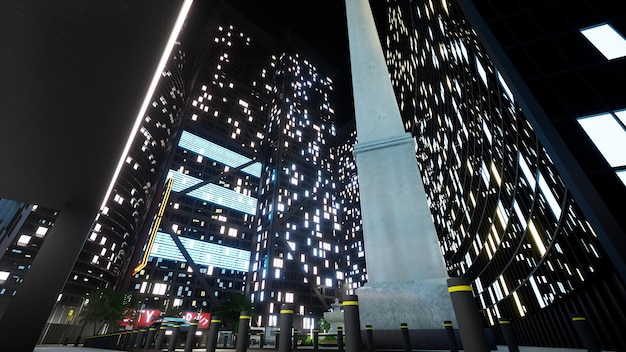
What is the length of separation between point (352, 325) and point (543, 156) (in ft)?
43.7

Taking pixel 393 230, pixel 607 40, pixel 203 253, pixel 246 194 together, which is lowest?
pixel 393 230

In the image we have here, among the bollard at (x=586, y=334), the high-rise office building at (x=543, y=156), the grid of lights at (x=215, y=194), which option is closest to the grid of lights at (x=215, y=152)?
the grid of lights at (x=215, y=194)

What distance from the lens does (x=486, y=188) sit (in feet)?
71.8

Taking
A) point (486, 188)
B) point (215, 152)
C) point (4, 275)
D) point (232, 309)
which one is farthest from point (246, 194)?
point (486, 188)

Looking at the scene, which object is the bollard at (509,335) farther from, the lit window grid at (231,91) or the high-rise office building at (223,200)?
the lit window grid at (231,91)

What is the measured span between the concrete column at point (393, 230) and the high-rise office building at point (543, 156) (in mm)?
5036

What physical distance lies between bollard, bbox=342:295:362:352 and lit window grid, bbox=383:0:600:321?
11.3 meters

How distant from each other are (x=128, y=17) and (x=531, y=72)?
15.4 metres

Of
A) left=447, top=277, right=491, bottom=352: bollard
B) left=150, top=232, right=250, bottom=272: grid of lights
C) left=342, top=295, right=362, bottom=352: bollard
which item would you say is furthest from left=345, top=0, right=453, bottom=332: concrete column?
left=150, top=232, right=250, bottom=272: grid of lights

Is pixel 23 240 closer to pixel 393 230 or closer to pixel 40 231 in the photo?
pixel 40 231

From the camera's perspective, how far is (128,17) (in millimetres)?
2939

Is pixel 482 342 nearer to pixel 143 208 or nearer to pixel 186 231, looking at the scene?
pixel 186 231

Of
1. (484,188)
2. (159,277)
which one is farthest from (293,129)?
(484,188)

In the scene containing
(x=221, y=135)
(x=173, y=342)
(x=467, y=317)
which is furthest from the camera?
(x=221, y=135)
